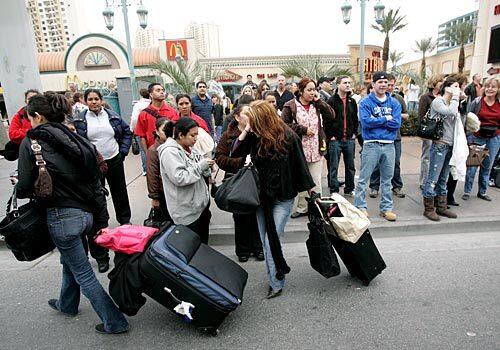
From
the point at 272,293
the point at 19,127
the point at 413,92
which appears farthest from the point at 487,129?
the point at 413,92

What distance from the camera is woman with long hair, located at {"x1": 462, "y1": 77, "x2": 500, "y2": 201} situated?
5.20 metres

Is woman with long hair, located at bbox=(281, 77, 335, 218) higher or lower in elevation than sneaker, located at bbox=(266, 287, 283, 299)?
higher

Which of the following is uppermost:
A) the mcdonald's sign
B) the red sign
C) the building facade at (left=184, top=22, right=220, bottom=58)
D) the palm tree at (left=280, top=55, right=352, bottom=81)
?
the building facade at (left=184, top=22, right=220, bottom=58)

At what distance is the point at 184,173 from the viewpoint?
A: 319 centimetres

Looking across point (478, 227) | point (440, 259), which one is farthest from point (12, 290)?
point (478, 227)

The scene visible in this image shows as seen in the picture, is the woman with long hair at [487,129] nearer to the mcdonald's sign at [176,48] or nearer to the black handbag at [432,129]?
the black handbag at [432,129]

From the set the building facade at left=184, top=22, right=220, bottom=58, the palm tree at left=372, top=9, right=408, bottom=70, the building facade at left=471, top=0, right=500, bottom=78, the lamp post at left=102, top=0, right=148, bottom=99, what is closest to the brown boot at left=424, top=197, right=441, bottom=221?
the lamp post at left=102, top=0, right=148, bottom=99

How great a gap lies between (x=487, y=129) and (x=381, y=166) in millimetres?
1935

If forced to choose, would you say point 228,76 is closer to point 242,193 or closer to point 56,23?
point 242,193

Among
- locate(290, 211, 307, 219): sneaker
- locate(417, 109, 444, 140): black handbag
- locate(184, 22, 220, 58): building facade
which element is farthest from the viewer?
locate(184, 22, 220, 58): building facade

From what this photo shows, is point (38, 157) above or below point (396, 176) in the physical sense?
above

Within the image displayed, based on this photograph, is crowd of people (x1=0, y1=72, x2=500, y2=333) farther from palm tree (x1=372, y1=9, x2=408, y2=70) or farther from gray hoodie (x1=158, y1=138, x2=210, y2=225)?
palm tree (x1=372, y1=9, x2=408, y2=70)

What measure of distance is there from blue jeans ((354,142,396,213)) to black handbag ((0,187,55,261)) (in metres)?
3.65

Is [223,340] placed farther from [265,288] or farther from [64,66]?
[64,66]
